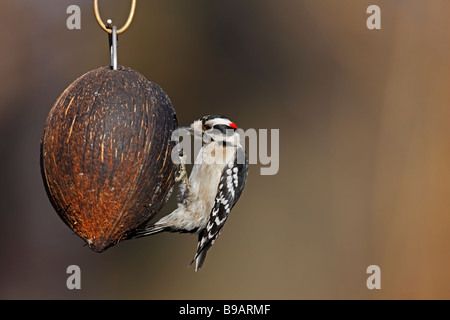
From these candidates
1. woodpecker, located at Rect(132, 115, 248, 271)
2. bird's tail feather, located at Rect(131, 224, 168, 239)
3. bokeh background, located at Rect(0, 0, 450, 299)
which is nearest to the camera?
bird's tail feather, located at Rect(131, 224, 168, 239)

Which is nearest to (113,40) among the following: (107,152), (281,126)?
(107,152)

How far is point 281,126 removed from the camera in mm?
5141

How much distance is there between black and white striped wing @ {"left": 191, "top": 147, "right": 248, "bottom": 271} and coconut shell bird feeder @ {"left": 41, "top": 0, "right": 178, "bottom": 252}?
71cm

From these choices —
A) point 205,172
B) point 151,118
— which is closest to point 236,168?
point 205,172

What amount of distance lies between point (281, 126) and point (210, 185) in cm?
195

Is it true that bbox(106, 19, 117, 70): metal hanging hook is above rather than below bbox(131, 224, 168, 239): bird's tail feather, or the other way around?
above

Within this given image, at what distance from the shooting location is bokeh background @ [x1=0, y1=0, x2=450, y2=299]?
4.85 meters

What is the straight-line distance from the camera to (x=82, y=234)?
8.25 ft

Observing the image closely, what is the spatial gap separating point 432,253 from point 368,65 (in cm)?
152

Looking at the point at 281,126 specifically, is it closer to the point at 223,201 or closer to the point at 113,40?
the point at 223,201

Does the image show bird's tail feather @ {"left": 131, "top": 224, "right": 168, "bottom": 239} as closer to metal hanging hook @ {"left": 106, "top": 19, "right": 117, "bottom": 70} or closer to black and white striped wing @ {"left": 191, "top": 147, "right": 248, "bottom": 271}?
black and white striped wing @ {"left": 191, "top": 147, "right": 248, "bottom": 271}

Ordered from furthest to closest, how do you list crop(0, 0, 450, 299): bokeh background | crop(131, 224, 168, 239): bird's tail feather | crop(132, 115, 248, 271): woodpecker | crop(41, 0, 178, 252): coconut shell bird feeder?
1. crop(0, 0, 450, 299): bokeh background
2. crop(132, 115, 248, 271): woodpecker
3. crop(131, 224, 168, 239): bird's tail feather
4. crop(41, 0, 178, 252): coconut shell bird feeder

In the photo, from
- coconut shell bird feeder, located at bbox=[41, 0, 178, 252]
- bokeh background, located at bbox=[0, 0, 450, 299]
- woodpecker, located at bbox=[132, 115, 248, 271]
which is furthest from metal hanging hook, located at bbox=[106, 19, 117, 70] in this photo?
bokeh background, located at bbox=[0, 0, 450, 299]

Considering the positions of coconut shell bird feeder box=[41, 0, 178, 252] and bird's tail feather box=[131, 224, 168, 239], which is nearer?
coconut shell bird feeder box=[41, 0, 178, 252]
